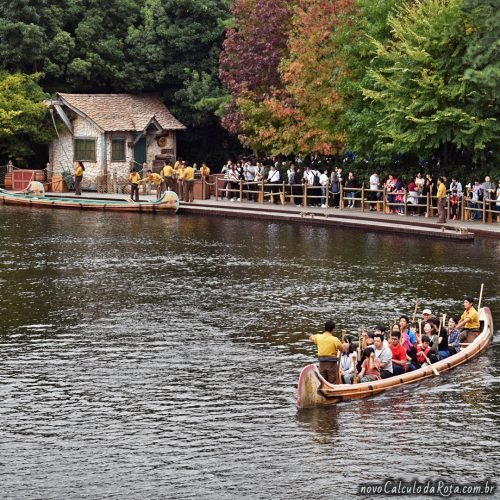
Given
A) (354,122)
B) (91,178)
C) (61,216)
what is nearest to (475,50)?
(354,122)

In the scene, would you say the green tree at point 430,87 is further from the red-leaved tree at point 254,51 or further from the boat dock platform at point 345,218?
the red-leaved tree at point 254,51

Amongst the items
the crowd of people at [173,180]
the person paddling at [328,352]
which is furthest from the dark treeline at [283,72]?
the person paddling at [328,352]

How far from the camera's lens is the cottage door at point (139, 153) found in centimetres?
7650

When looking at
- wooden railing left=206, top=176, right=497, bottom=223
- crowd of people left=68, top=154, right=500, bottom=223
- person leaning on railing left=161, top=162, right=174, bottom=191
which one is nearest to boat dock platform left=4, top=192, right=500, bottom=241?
wooden railing left=206, top=176, right=497, bottom=223

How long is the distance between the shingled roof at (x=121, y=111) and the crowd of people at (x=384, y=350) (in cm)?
4492

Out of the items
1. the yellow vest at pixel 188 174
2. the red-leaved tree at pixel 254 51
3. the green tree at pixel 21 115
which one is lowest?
the yellow vest at pixel 188 174

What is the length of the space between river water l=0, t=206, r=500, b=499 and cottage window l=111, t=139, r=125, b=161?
24097 mm

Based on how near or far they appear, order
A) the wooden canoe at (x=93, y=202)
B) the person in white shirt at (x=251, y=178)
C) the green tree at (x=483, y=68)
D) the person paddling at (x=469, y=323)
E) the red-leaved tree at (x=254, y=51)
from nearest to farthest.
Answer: the person paddling at (x=469, y=323) < the green tree at (x=483, y=68) < the wooden canoe at (x=93, y=202) < the red-leaved tree at (x=254, y=51) < the person in white shirt at (x=251, y=178)

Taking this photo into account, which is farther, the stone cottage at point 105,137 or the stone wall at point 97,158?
the stone wall at point 97,158

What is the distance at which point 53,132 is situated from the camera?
75812 millimetres

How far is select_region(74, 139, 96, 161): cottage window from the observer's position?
249 feet

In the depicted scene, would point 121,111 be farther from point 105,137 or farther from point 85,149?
point 85,149

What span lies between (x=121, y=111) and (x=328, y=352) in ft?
166

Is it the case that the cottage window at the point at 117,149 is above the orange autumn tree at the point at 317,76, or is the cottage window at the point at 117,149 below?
below
